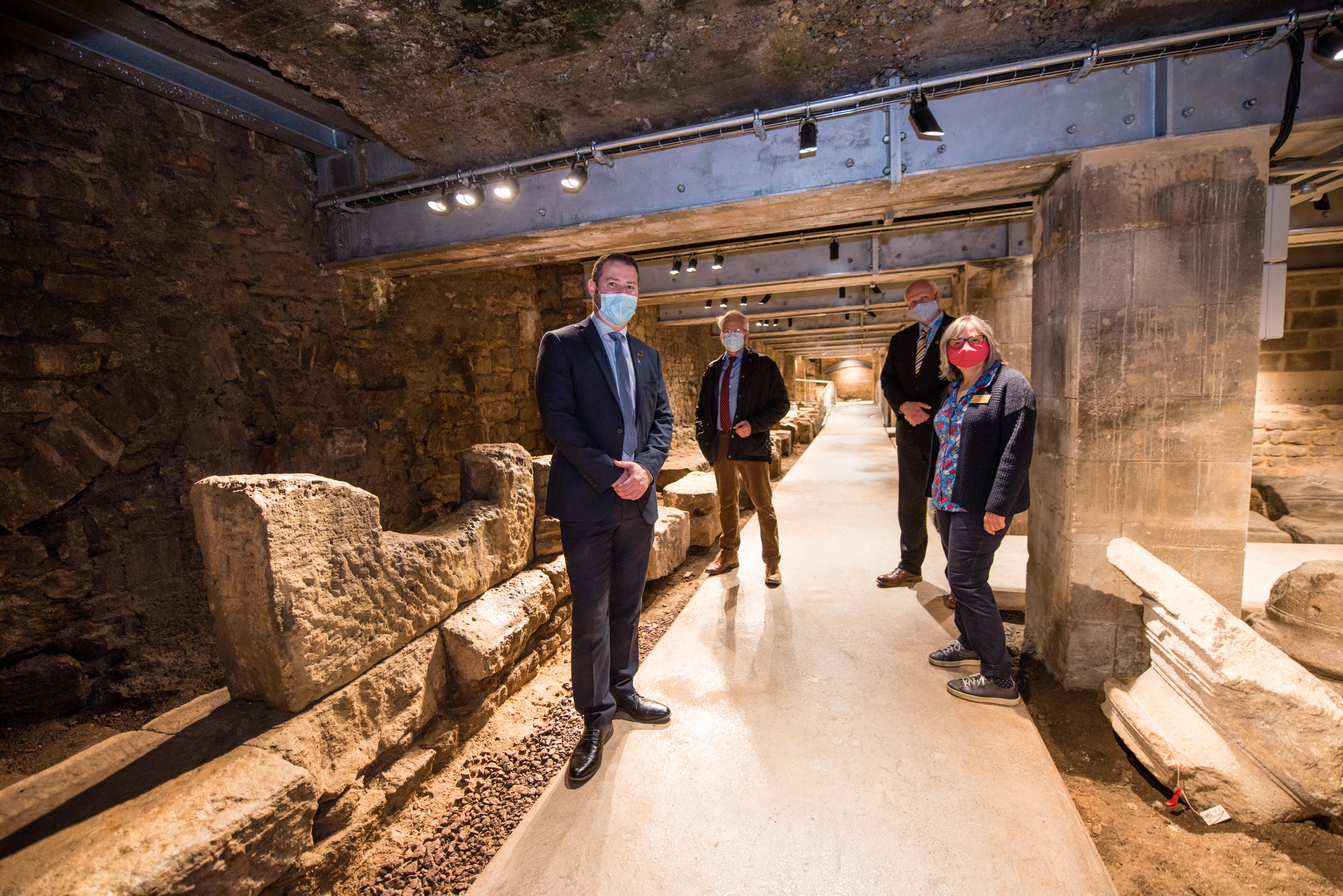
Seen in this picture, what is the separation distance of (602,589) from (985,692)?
170cm

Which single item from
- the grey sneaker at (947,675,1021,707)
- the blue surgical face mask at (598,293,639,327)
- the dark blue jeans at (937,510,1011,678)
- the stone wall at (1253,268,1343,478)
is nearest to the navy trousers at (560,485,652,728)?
the blue surgical face mask at (598,293,639,327)

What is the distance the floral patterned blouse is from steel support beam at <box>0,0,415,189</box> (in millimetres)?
3681

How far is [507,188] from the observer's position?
3.33 meters

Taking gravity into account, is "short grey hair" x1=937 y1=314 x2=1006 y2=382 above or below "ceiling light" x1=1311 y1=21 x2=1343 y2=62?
below

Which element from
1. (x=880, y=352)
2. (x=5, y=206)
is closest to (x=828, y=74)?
(x=5, y=206)

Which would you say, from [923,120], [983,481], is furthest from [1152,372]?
[923,120]

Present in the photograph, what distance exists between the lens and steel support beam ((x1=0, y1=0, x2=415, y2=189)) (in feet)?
8.53

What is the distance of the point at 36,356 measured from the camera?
2.76m

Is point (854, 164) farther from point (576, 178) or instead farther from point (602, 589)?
point (602, 589)

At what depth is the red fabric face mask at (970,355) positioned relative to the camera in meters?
2.28

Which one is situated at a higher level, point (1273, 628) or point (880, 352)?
point (880, 352)

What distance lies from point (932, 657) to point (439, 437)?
462cm

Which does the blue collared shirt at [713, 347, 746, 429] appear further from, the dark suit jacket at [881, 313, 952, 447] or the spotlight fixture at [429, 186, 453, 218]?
the spotlight fixture at [429, 186, 453, 218]

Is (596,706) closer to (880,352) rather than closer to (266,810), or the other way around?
(266,810)
